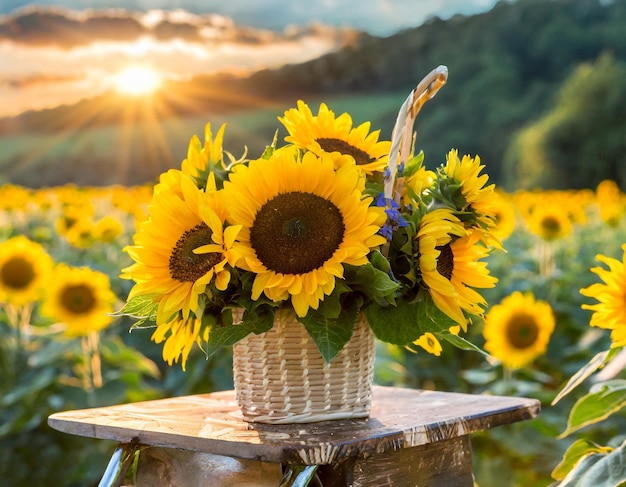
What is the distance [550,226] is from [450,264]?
208cm

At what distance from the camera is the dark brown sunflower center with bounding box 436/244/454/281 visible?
3.75ft

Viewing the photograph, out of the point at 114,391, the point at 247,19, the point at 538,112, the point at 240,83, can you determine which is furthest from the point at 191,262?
the point at 538,112

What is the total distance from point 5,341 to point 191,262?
6.04 feet

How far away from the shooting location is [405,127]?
117cm

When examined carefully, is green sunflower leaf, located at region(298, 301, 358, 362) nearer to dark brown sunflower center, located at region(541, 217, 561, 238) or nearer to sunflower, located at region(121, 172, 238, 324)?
sunflower, located at region(121, 172, 238, 324)

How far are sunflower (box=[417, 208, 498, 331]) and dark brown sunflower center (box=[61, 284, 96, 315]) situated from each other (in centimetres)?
151

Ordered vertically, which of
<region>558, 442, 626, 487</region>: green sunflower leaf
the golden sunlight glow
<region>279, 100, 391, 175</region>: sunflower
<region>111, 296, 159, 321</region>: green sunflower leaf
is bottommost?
<region>558, 442, 626, 487</region>: green sunflower leaf

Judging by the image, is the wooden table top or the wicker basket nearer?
the wooden table top

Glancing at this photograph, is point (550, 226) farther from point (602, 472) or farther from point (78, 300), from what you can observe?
point (602, 472)

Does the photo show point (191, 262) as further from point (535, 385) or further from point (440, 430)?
point (535, 385)

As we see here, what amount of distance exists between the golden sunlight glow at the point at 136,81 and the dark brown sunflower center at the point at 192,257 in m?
9.71

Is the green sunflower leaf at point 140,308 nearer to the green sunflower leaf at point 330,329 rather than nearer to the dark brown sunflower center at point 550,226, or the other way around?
the green sunflower leaf at point 330,329

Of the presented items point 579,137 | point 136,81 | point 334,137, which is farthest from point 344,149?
point 579,137

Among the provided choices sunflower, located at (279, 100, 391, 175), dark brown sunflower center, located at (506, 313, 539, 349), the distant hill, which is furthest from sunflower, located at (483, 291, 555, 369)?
the distant hill
